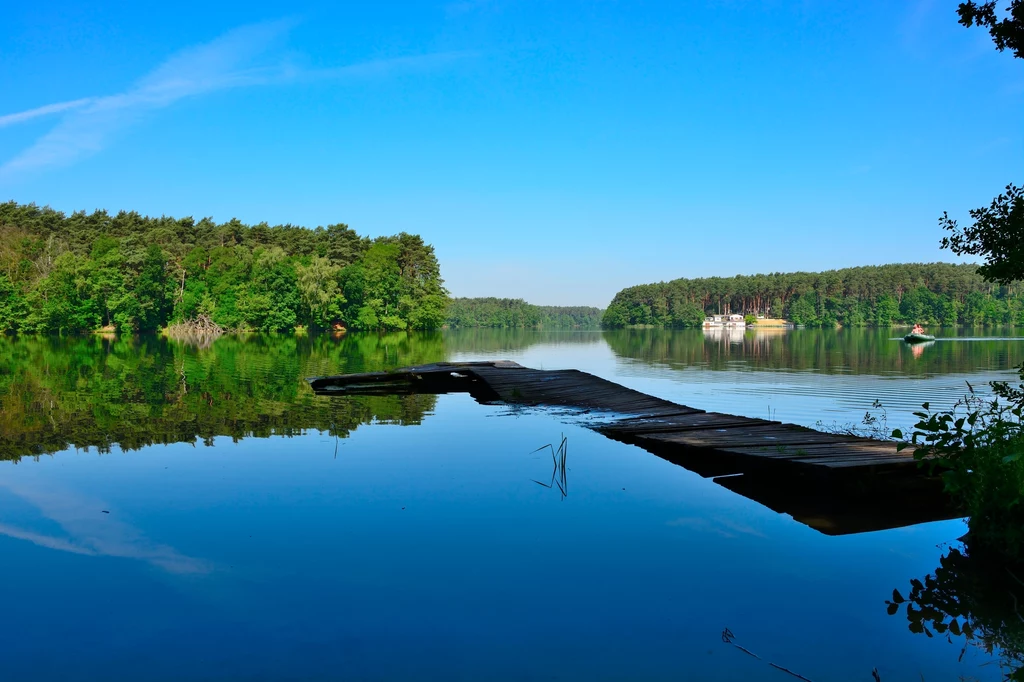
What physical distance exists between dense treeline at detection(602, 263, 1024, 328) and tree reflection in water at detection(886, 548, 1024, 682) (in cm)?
15715

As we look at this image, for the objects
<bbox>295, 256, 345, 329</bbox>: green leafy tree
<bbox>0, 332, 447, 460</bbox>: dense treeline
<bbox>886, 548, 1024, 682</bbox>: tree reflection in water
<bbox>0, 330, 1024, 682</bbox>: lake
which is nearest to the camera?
<bbox>0, 330, 1024, 682</bbox>: lake

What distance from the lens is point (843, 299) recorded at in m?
160

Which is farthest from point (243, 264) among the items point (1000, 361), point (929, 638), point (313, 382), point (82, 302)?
point (929, 638)

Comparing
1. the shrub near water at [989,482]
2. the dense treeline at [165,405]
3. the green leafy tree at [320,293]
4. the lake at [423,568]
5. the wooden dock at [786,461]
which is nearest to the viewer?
the lake at [423,568]

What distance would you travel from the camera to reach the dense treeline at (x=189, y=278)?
75.1 meters

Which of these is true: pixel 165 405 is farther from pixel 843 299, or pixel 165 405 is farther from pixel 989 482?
pixel 843 299

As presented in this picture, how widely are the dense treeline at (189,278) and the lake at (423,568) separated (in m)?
70.2

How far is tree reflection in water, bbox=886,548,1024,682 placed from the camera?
17.1 ft

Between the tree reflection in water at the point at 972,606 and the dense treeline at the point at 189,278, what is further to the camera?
the dense treeline at the point at 189,278

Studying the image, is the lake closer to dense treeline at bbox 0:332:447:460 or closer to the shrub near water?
dense treeline at bbox 0:332:447:460

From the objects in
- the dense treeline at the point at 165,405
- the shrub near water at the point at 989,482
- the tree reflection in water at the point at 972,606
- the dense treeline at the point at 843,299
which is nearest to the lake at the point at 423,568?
the tree reflection in water at the point at 972,606

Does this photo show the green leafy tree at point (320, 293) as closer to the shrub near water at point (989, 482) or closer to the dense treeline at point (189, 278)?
the dense treeline at point (189, 278)

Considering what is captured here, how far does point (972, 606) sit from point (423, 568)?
4.39 metres

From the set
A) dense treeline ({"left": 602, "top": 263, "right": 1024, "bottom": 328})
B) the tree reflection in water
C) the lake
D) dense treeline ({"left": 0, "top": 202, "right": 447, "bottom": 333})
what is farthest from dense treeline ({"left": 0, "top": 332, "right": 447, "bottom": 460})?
dense treeline ({"left": 602, "top": 263, "right": 1024, "bottom": 328})
